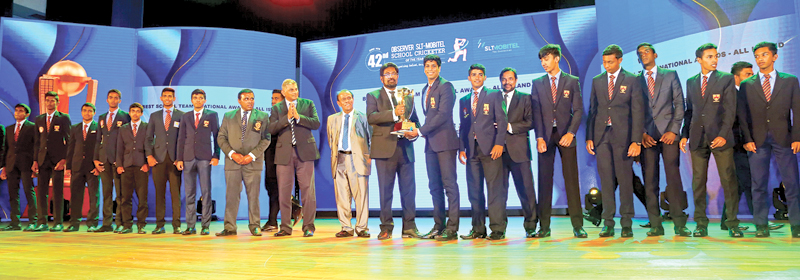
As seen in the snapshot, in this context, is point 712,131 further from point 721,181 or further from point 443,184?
point 443,184

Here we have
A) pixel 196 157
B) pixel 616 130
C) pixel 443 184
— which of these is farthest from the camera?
pixel 196 157

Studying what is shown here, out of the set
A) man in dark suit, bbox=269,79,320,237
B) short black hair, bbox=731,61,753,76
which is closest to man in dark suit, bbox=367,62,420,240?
man in dark suit, bbox=269,79,320,237

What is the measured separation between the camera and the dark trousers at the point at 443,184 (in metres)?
3.70

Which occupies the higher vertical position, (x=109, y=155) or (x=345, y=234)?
(x=109, y=155)

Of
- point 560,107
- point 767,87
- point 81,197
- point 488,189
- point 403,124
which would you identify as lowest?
point 81,197

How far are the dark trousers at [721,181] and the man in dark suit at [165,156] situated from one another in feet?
13.8

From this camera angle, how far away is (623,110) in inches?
137

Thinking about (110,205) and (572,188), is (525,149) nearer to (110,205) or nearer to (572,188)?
(572,188)

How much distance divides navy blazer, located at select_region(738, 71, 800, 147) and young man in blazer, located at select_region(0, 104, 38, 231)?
6.56 m

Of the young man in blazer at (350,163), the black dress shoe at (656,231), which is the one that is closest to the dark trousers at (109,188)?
the young man in blazer at (350,163)

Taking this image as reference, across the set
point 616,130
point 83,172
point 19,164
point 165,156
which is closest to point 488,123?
point 616,130

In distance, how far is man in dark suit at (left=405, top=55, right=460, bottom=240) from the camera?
3682 millimetres

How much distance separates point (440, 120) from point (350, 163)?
0.89 meters

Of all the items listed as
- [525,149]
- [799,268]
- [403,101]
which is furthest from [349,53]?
[799,268]
